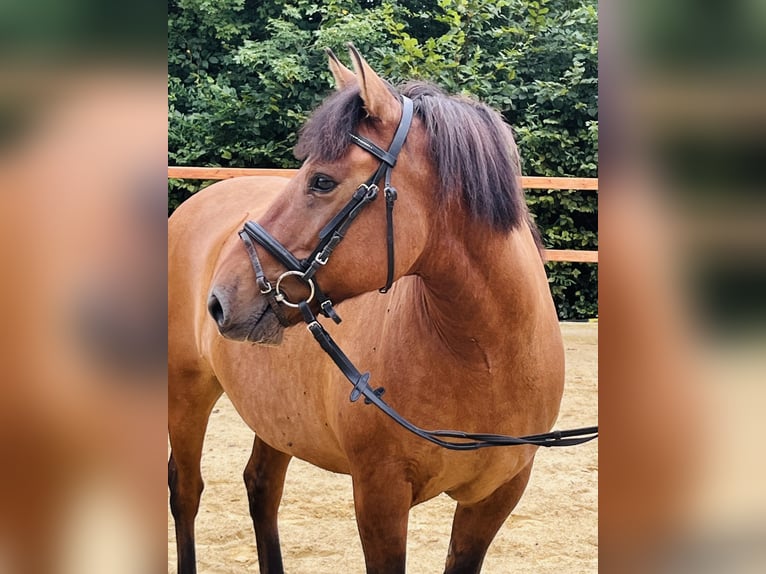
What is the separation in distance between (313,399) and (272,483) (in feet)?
3.39

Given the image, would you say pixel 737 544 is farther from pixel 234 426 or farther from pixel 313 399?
pixel 234 426

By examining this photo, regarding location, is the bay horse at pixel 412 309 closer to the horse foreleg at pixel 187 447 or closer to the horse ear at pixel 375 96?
the horse ear at pixel 375 96

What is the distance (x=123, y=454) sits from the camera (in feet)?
1.72

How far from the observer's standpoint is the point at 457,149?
181cm

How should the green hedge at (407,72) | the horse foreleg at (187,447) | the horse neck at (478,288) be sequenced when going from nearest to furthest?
the horse neck at (478,288) → the horse foreleg at (187,447) → the green hedge at (407,72)

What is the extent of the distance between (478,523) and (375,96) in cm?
141

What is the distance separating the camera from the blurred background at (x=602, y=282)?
477 mm

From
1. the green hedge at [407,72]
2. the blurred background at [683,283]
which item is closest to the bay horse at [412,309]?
the blurred background at [683,283]

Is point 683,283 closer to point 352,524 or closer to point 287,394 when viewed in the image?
point 287,394

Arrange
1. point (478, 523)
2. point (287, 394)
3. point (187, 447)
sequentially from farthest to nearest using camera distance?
point (187, 447) < point (287, 394) < point (478, 523)

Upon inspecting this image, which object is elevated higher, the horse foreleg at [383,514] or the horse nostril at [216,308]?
the horse nostril at [216,308]

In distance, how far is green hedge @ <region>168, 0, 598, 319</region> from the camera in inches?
329

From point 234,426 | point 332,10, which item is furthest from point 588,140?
point 234,426

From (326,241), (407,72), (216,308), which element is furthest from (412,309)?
(407,72)
